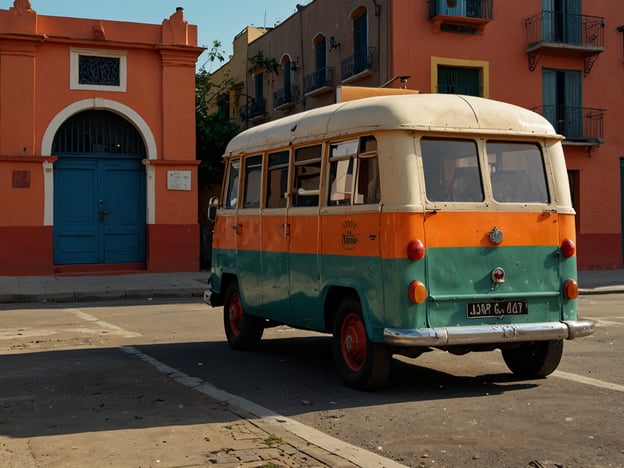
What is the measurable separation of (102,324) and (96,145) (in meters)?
9.96

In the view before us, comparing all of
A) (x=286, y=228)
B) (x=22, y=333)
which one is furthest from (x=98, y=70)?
(x=286, y=228)

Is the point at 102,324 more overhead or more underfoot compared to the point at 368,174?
more underfoot

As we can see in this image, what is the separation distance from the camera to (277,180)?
9422 millimetres

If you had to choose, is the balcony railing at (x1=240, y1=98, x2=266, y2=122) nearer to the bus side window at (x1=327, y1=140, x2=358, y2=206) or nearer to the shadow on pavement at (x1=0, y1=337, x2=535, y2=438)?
the shadow on pavement at (x1=0, y1=337, x2=535, y2=438)

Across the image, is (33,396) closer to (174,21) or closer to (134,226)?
(134,226)

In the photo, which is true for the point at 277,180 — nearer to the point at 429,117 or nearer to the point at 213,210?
the point at 213,210

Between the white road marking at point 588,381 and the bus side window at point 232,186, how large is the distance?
4405mm

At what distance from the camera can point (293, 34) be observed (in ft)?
107

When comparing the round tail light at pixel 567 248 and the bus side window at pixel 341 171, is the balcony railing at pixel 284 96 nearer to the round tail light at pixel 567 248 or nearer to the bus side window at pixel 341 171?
the bus side window at pixel 341 171

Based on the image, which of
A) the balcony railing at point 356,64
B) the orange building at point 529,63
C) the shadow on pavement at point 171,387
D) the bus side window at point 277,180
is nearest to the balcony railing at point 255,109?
the orange building at point 529,63

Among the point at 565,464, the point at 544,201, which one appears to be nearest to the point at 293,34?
the point at 544,201

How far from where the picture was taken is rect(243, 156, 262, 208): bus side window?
9906 millimetres

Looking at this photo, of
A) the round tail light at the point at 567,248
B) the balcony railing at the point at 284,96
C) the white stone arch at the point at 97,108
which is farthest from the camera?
the balcony railing at the point at 284,96

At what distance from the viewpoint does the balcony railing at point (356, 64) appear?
1009 inches
